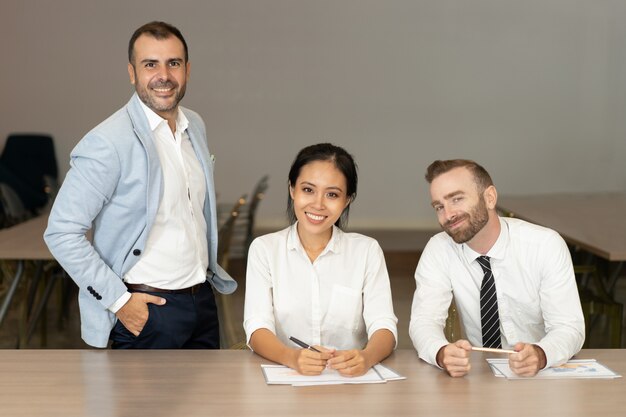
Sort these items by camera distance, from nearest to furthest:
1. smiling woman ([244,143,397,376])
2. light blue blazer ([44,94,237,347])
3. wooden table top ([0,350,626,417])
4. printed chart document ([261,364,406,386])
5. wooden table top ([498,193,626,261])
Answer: wooden table top ([0,350,626,417]) → printed chart document ([261,364,406,386]) → light blue blazer ([44,94,237,347]) → smiling woman ([244,143,397,376]) → wooden table top ([498,193,626,261])

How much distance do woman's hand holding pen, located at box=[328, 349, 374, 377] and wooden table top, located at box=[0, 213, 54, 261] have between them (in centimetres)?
243

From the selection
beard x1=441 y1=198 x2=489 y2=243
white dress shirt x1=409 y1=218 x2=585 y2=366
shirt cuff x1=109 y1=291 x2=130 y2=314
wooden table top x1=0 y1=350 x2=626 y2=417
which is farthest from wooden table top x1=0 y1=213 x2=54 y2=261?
beard x1=441 y1=198 x2=489 y2=243

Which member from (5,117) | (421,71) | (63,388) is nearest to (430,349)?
(63,388)

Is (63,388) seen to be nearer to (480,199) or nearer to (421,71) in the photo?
(480,199)

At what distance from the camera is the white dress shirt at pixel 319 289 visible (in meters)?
2.68

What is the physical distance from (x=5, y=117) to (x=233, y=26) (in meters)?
2.47

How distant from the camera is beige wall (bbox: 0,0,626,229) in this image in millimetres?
8898

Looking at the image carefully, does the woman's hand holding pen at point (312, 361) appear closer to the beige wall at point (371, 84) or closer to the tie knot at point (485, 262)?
the tie knot at point (485, 262)

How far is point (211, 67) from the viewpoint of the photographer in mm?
8977

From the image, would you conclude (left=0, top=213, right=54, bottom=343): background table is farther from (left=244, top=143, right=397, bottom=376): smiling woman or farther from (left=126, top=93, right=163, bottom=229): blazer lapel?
Result: (left=244, top=143, right=397, bottom=376): smiling woman

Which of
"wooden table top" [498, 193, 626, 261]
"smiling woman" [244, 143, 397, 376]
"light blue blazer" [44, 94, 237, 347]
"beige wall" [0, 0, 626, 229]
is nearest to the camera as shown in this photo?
"light blue blazer" [44, 94, 237, 347]

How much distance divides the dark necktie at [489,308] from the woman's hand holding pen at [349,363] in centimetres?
55

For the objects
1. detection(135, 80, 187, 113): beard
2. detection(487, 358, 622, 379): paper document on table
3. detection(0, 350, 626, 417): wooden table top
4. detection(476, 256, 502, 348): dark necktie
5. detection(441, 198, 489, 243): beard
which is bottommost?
detection(0, 350, 626, 417): wooden table top

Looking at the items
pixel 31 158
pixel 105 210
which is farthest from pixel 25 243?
pixel 31 158
